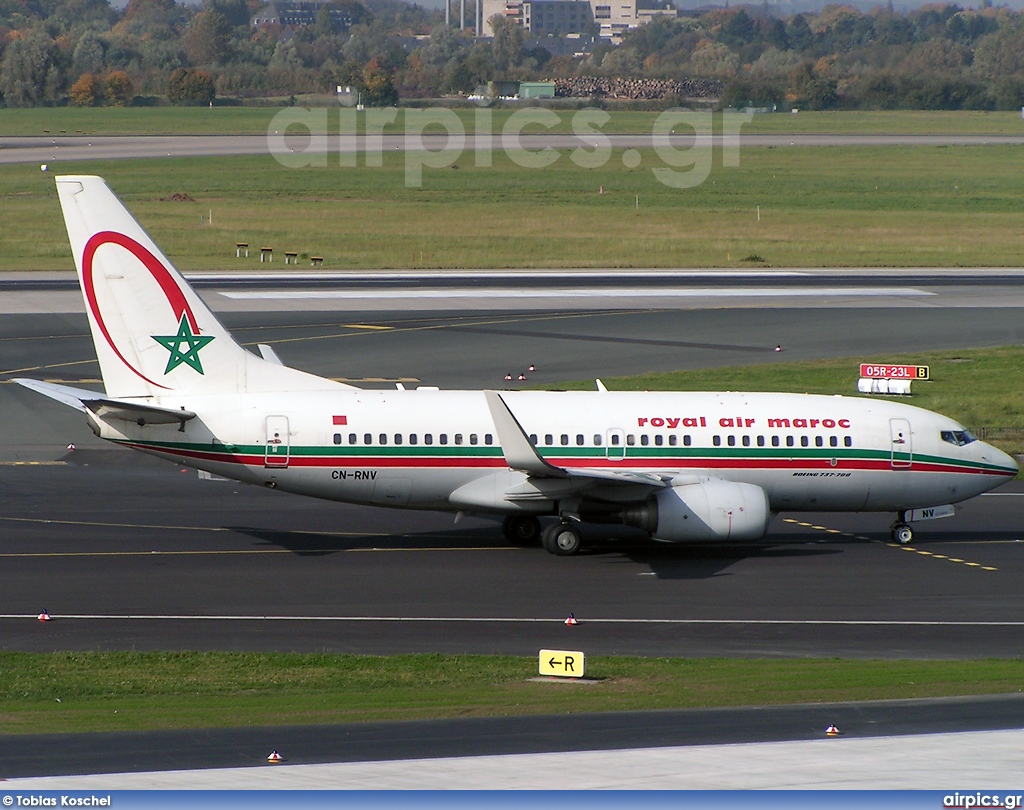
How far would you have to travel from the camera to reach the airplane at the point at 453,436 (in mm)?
35781

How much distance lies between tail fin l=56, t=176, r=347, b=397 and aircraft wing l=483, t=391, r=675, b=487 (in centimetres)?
607

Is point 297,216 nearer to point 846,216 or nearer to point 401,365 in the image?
point 846,216

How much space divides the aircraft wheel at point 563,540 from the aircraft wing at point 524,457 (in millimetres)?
1858

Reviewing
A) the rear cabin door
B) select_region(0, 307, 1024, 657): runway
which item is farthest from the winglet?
select_region(0, 307, 1024, 657): runway

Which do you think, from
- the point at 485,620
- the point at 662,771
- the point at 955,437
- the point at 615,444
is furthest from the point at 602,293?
the point at 662,771

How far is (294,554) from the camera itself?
3697 cm

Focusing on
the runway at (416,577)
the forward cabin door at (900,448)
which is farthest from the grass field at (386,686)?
the forward cabin door at (900,448)

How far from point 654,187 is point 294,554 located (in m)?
113

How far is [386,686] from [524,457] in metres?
9.82

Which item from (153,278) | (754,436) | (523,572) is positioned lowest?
(523,572)

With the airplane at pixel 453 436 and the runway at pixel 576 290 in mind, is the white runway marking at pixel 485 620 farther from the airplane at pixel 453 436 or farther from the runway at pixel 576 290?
the runway at pixel 576 290

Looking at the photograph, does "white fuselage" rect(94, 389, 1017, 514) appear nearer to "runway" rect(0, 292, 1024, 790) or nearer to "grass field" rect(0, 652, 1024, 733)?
"runway" rect(0, 292, 1024, 790)

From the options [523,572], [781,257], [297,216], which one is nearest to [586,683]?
[523,572]

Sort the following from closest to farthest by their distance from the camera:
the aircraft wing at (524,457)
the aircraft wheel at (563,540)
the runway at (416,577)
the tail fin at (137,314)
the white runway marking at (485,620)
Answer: the runway at (416,577)
the white runway marking at (485,620)
the aircraft wing at (524,457)
the tail fin at (137,314)
the aircraft wheel at (563,540)
